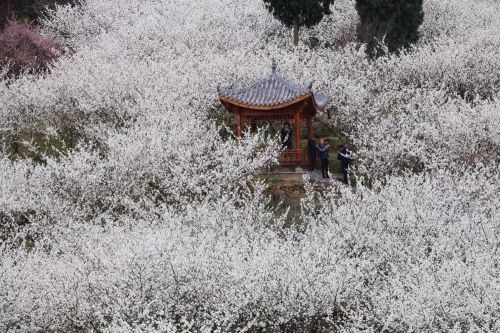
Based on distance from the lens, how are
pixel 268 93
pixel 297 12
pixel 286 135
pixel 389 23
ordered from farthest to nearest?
pixel 297 12
pixel 389 23
pixel 286 135
pixel 268 93

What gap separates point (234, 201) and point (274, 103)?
6.41 meters

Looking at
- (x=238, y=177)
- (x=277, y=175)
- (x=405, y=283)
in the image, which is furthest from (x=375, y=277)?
(x=277, y=175)

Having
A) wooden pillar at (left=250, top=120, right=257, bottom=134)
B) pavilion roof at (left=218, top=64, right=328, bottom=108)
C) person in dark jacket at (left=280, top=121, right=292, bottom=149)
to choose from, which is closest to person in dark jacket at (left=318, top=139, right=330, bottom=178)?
person in dark jacket at (left=280, top=121, right=292, bottom=149)

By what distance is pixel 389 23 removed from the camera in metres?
35.2

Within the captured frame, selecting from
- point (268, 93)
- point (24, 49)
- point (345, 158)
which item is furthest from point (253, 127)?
point (24, 49)

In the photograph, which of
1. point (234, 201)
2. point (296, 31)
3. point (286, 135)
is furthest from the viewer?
point (296, 31)

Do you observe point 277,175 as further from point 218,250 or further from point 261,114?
point 218,250

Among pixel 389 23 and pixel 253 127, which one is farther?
pixel 389 23

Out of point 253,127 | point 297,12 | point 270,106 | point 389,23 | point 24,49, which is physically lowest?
point 253,127

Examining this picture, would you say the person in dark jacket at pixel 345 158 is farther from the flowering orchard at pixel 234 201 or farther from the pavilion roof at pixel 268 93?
the pavilion roof at pixel 268 93

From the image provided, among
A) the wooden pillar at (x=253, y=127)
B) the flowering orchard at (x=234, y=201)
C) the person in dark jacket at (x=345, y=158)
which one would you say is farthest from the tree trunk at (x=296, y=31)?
the person in dark jacket at (x=345, y=158)

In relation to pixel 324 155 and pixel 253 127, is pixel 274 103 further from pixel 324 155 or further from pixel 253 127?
pixel 253 127

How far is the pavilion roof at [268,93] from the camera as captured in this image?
937 inches

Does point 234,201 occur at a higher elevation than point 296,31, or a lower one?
lower
